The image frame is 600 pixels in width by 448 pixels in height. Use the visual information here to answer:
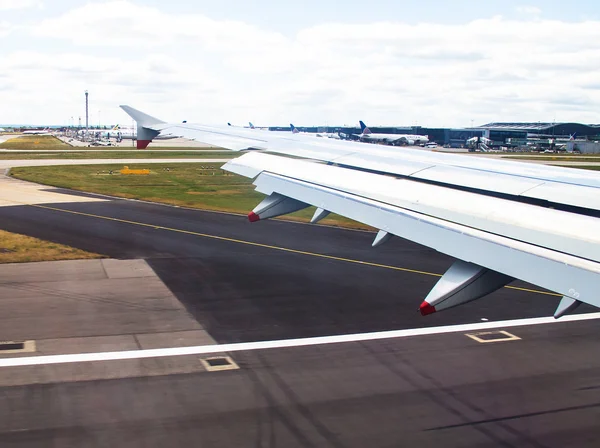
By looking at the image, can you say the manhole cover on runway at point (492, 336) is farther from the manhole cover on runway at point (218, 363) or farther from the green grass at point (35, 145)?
the green grass at point (35, 145)

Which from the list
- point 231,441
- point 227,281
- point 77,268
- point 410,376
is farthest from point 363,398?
point 77,268

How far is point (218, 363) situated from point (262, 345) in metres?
1.41

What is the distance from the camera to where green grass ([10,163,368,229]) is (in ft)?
118

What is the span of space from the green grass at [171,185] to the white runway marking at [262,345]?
14.5 metres

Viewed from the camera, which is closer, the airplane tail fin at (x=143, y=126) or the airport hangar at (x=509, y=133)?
the airplane tail fin at (x=143, y=126)

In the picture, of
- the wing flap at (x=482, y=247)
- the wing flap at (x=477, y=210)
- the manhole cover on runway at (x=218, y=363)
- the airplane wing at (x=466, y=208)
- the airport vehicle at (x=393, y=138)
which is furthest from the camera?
the airport vehicle at (x=393, y=138)

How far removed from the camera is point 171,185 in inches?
1806

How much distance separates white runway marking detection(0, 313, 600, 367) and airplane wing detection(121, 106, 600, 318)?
3.33 metres

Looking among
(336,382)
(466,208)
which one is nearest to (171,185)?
(336,382)

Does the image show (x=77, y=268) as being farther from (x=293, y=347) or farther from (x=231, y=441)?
(x=231, y=441)

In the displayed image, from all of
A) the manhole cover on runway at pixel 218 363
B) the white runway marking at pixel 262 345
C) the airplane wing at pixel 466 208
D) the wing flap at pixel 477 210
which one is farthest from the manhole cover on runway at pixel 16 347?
the wing flap at pixel 477 210

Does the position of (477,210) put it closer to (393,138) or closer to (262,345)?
(262,345)

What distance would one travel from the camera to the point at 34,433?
9.43m

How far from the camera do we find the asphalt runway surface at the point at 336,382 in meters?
9.65
